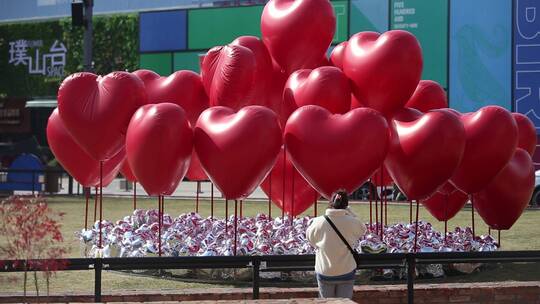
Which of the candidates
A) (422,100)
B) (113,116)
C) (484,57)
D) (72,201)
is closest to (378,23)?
(484,57)

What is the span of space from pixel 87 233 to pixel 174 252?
1.79 m

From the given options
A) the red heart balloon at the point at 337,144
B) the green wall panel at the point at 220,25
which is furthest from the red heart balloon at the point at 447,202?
the green wall panel at the point at 220,25

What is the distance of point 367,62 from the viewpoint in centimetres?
1156

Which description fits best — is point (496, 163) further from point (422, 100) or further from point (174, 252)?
point (174, 252)

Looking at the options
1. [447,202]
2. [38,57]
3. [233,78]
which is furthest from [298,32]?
[38,57]

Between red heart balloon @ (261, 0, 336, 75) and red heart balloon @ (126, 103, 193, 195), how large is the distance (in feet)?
8.20

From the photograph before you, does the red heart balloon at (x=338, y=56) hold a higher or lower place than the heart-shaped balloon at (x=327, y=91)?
higher

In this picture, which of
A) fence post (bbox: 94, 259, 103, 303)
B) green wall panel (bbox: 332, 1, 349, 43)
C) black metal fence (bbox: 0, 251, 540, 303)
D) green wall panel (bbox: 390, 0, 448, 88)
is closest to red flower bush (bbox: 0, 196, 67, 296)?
black metal fence (bbox: 0, 251, 540, 303)

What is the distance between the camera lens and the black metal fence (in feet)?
28.8

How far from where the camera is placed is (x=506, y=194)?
1258 cm

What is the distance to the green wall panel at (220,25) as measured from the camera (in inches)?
1506

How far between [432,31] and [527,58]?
383 centimetres

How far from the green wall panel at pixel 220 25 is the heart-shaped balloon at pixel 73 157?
82.5ft

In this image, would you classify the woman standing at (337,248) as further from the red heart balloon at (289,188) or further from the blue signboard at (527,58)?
the blue signboard at (527,58)
